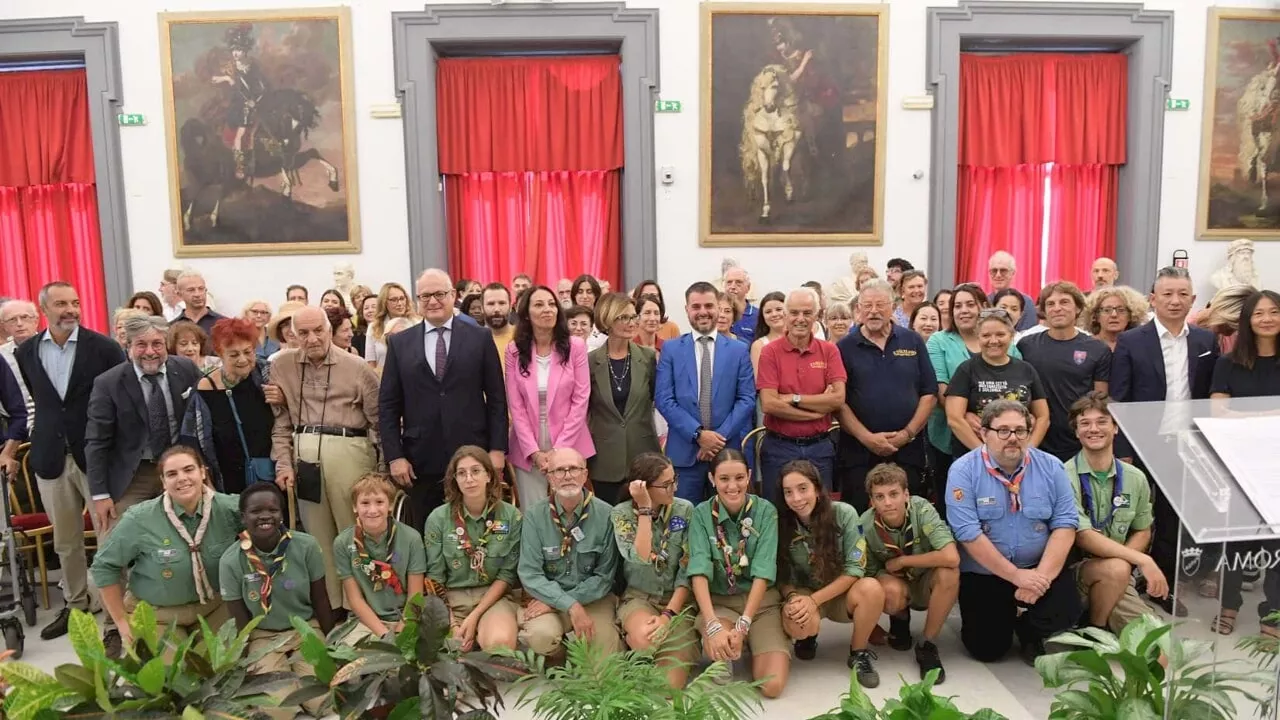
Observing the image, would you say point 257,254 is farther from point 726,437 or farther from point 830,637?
point 830,637

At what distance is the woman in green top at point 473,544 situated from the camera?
3.53m

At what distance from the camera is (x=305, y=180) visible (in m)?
8.21

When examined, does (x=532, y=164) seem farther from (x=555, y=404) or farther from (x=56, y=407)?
(x=56, y=407)

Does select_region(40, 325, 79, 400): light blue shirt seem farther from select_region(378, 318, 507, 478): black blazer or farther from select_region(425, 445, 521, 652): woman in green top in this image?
select_region(425, 445, 521, 652): woman in green top

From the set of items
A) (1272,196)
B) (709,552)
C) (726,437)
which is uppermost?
(1272,196)

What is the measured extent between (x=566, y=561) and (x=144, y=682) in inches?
68.6

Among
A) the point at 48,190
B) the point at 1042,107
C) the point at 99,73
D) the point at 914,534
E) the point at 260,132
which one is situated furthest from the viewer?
the point at 1042,107

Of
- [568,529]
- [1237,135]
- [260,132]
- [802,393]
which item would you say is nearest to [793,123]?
[1237,135]

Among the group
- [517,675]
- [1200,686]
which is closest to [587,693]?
[517,675]

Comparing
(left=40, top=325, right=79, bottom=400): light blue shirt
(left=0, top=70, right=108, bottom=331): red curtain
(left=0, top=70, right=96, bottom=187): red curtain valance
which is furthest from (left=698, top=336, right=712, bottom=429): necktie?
(left=0, top=70, right=96, bottom=187): red curtain valance

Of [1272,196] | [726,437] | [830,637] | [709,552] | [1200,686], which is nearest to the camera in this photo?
[1200,686]

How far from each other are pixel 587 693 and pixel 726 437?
202 centimetres

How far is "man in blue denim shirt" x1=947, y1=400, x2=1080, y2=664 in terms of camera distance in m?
3.42

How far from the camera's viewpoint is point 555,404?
13.1ft
